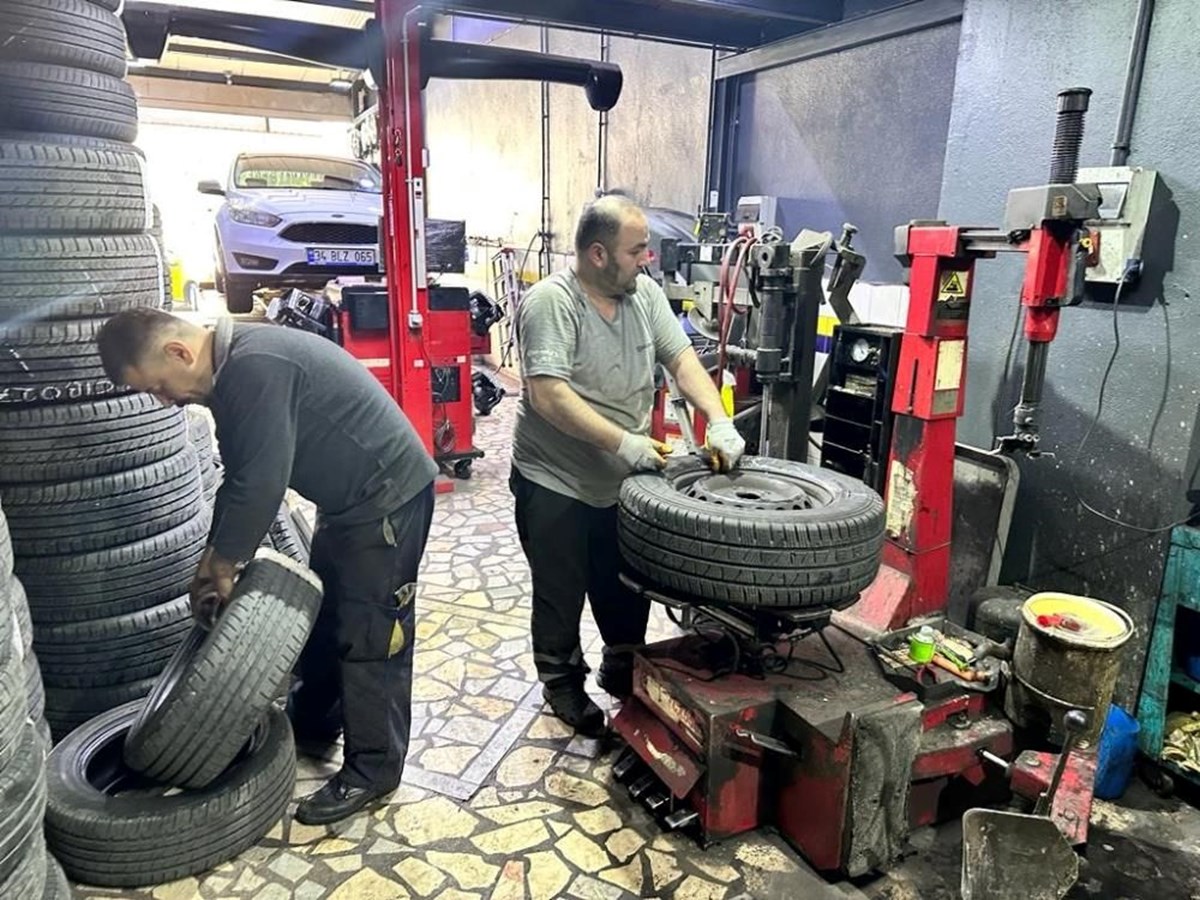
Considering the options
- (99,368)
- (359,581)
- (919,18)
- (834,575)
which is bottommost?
(359,581)

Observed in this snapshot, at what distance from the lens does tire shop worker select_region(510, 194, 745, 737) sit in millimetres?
2297

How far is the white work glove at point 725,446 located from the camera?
91.7 inches

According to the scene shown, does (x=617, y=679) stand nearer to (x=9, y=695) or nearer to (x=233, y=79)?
(x=9, y=695)

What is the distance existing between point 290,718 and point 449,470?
2.82 meters

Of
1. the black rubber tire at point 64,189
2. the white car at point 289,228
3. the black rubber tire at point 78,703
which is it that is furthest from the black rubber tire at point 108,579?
the white car at point 289,228

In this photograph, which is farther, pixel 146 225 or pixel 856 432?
pixel 856 432

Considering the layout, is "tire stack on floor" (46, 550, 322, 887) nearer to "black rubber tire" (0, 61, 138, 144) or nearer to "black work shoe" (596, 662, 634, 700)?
"black work shoe" (596, 662, 634, 700)

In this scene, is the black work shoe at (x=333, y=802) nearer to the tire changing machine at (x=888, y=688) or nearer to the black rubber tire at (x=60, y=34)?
the tire changing machine at (x=888, y=688)

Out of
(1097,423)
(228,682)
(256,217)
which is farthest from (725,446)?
(256,217)

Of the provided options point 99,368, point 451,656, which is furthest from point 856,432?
point 99,368

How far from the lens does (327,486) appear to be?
2084mm

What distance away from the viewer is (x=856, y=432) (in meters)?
2.88

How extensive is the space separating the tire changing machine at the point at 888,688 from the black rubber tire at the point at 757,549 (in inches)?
3.6

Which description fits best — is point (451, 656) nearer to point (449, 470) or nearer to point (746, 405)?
point (746, 405)
